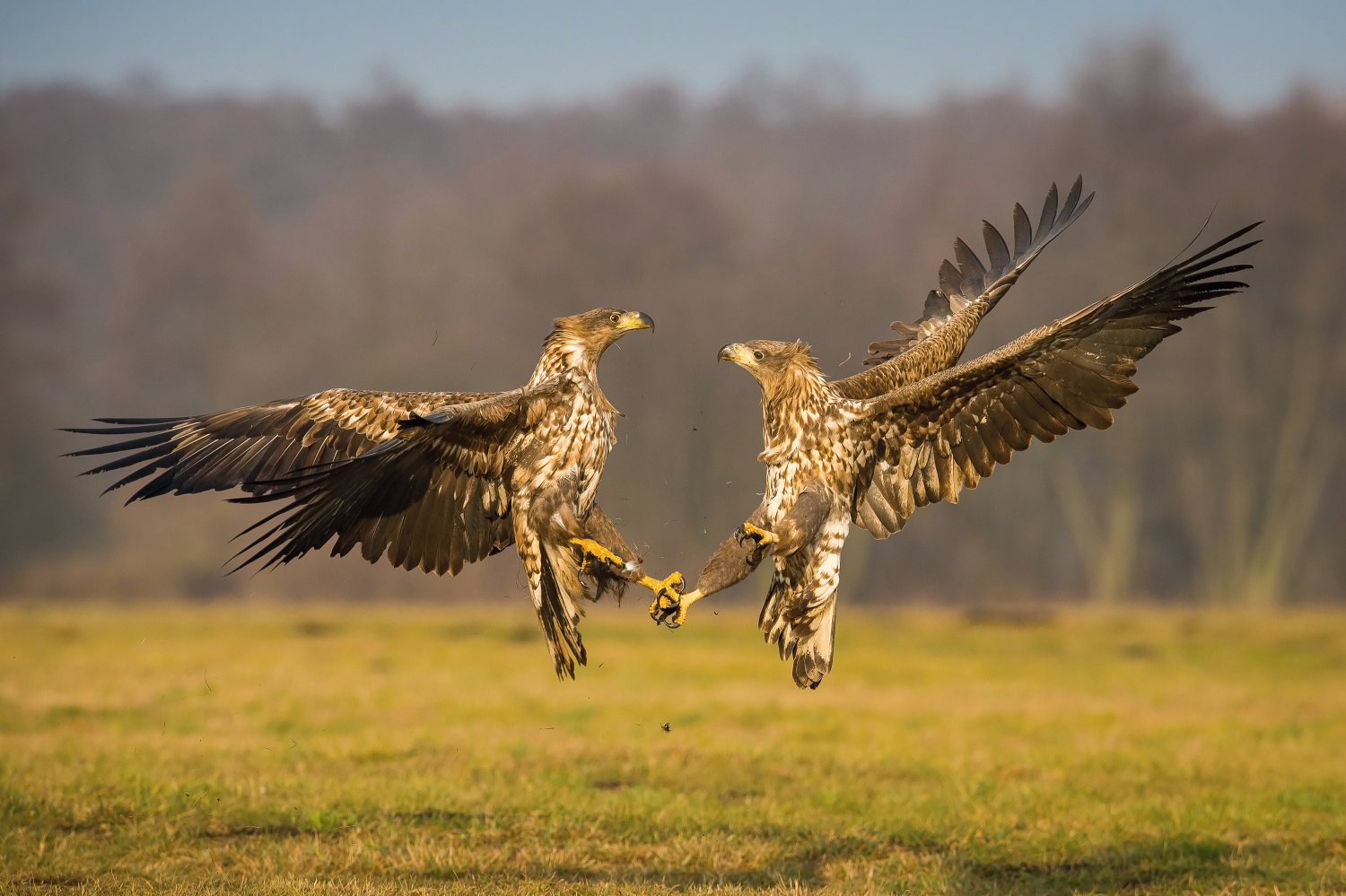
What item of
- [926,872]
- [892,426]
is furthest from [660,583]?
[926,872]

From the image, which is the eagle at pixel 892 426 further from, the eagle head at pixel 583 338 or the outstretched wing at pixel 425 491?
the outstretched wing at pixel 425 491

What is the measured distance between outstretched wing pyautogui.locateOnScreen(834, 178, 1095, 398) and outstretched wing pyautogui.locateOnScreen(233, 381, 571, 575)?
5.76 ft

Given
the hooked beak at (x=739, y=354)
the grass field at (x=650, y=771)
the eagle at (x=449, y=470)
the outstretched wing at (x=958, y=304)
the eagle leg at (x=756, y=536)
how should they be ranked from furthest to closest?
1. the grass field at (x=650, y=771)
2. the outstretched wing at (x=958, y=304)
3. the hooked beak at (x=739, y=354)
4. the eagle leg at (x=756, y=536)
5. the eagle at (x=449, y=470)

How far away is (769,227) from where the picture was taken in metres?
→ 44.5

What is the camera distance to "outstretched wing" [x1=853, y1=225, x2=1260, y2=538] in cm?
630

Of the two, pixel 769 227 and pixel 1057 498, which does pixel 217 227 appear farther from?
pixel 1057 498

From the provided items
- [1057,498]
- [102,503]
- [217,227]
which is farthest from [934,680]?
[217,227]

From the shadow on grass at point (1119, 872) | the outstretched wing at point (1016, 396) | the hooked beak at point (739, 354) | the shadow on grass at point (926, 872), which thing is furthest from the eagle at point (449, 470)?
the shadow on grass at point (1119, 872)

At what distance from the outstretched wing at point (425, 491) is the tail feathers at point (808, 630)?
1.34m

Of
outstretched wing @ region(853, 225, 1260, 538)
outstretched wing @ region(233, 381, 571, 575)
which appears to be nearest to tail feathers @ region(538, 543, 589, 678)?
outstretched wing @ region(233, 381, 571, 575)

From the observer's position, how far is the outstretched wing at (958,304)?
7.45 m

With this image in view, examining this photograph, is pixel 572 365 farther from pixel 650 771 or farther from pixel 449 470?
pixel 650 771

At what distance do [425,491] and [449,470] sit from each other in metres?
0.17

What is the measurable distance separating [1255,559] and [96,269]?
35768 mm
